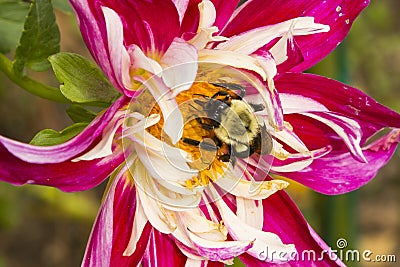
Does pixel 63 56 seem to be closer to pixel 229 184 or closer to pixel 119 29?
pixel 119 29

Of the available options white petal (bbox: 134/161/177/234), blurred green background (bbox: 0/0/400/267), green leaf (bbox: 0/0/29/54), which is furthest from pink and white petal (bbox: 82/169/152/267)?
blurred green background (bbox: 0/0/400/267)

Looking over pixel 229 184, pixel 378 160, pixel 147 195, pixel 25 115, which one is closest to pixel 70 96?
pixel 147 195

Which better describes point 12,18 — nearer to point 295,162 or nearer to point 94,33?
point 94,33

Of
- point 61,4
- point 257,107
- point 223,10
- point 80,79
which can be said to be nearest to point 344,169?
point 257,107

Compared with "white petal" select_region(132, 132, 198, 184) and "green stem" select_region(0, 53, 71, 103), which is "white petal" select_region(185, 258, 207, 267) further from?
"green stem" select_region(0, 53, 71, 103)

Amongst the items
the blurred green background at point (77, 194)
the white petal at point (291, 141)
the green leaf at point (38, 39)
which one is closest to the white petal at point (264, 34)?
the white petal at point (291, 141)
